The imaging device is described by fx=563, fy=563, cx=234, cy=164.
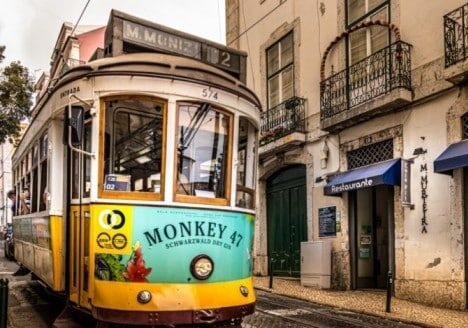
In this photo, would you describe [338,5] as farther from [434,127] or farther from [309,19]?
[434,127]

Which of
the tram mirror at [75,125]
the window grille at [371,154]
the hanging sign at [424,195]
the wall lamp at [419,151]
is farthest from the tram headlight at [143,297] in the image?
the window grille at [371,154]

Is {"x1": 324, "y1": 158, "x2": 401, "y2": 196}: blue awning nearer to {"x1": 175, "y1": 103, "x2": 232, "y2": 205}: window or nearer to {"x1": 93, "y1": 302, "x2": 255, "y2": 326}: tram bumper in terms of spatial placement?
{"x1": 175, "y1": 103, "x2": 232, "y2": 205}: window

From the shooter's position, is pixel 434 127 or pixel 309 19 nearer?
pixel 434 127

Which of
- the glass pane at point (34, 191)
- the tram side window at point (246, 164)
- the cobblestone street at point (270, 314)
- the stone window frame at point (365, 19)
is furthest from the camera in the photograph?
the stone window frame at point (365, 19)

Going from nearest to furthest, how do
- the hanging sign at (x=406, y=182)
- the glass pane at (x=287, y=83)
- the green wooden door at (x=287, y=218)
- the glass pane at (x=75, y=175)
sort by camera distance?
1. the glass pane at (x=75, y=175)
2. the hanging sign at (x=406, y=182)
3. the green wooden door at (x=287, y=218)
4. the glass pane at (x=287, y=83)

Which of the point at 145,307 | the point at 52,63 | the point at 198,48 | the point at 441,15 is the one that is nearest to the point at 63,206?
the point at 145,307

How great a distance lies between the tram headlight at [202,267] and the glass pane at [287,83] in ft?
36.9

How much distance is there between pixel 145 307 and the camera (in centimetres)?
518

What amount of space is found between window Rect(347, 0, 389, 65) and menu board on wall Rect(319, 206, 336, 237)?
368cm

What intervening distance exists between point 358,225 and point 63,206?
8.95 meters

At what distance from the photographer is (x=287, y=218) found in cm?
1631

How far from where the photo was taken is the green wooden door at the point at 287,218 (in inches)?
614

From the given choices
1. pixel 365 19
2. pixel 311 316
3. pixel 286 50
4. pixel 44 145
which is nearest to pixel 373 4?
pixel 365 19

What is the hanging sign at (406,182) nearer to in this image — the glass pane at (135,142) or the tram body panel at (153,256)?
the tram body panel at (153,256)
